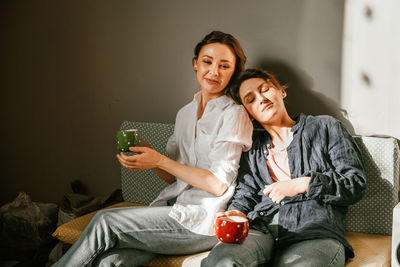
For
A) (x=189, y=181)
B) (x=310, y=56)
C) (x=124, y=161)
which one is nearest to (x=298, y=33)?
(x=310, y=56)

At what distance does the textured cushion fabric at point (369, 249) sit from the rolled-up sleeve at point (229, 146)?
575mm

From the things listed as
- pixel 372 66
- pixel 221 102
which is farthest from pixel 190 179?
pixel 372 66

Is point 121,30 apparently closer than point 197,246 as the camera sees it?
No

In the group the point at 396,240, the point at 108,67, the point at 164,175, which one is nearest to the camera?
the point at 396,240

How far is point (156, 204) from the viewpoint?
2.01m

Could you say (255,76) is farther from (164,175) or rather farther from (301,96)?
(164,175)

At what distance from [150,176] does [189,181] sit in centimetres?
54

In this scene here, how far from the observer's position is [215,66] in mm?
1909

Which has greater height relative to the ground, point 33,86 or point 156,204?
point 33,86

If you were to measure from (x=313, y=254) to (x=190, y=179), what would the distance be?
61 cm

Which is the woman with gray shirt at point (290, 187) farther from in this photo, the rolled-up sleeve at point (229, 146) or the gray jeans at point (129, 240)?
the gray jeans at point (129, 240)

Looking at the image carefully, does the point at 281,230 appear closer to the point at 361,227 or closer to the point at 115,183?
the point at 361,227

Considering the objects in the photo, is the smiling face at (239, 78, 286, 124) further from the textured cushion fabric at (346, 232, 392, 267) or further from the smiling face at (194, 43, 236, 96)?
the textured cushion fabric at (346, 232, 392, 267)

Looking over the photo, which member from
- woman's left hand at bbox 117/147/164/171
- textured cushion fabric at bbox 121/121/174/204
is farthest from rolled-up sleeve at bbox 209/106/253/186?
textured cushion fabric at bbox 121/121/174/204
